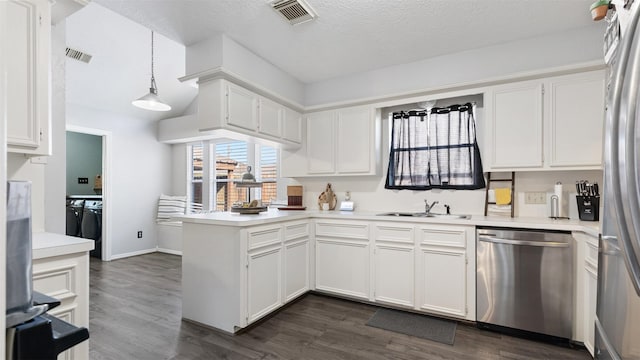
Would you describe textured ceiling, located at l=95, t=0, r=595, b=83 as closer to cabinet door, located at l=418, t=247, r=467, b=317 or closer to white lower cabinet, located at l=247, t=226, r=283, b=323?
white lower cabinet, located at l=247, t=226, r=283, b=323

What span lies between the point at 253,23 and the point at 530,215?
317cm

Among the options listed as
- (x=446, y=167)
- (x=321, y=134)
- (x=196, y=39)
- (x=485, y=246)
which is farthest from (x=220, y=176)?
(x=485, y=246)

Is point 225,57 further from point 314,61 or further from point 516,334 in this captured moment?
point 516,334

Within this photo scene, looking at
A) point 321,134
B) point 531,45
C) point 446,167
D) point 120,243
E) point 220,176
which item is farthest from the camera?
point 220,176

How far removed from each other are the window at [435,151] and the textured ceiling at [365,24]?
0.68 m

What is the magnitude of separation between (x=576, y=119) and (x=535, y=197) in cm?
78

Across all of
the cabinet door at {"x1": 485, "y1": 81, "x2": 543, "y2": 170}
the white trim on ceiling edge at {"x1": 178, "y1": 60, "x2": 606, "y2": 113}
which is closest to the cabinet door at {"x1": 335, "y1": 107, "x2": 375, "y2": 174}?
the white trim on ceiling edge at {"x1": 178, "y1": 60, "x2": 606, "y2": 113}

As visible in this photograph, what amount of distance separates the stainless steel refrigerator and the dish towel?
2024 mm

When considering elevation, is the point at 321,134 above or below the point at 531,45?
below

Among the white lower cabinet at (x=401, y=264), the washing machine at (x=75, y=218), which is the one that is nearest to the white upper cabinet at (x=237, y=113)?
the white lower cabinet at (x=401, y=264)

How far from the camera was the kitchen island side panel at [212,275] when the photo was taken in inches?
98.6

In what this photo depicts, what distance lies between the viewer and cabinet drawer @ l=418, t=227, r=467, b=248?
8.86 ft

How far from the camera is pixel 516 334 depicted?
249cm

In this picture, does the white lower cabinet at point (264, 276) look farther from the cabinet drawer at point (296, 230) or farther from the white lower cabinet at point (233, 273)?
the cabinet drawer at point (296, 230)
